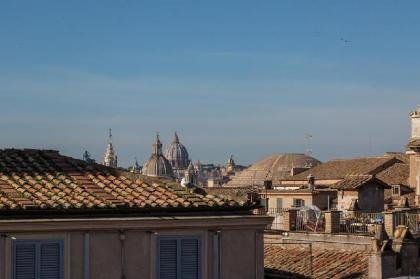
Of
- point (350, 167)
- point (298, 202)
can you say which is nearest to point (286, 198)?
point (298, 202)

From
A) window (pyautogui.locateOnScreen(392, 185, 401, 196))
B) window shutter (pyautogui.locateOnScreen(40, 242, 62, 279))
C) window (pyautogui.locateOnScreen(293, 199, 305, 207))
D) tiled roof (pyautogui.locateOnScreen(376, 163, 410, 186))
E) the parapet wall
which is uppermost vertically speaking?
tiled roof (pyautogui.locateOnScreen(376, 163, 410, 186))

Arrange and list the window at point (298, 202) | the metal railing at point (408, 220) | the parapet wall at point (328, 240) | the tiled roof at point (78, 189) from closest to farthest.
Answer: the tiled roof at point (78, 189) < the parapet wall at point (328, 240) < the metal railing at point (408, 220) < the window at point (298, 202)

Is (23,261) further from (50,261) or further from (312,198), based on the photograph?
(312,198)

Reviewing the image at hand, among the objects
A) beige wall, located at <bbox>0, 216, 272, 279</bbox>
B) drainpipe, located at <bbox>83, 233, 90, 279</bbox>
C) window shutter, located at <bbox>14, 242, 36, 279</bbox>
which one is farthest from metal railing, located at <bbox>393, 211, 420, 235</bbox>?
window shutter, located at <bbox>14, 242, 36, 279</bbox>

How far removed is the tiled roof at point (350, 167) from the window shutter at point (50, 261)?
5598cm

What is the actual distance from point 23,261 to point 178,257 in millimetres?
2380

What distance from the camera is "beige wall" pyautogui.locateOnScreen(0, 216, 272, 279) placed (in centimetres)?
1452

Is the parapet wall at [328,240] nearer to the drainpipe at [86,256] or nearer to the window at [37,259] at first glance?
the drainpipe at [86,256]

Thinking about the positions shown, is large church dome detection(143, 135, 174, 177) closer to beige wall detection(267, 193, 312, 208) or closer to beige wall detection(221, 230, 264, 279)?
beige wall detection(267, 193, 312, 208)

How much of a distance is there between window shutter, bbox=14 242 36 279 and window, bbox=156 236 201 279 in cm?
194

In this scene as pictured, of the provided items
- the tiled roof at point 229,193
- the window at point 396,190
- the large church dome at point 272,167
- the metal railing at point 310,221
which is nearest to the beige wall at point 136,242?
the tiled roof at point 229,193

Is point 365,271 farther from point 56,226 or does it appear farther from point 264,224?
point 56,226

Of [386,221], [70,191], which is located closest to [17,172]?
[70,191]

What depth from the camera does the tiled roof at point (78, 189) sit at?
1519cm
